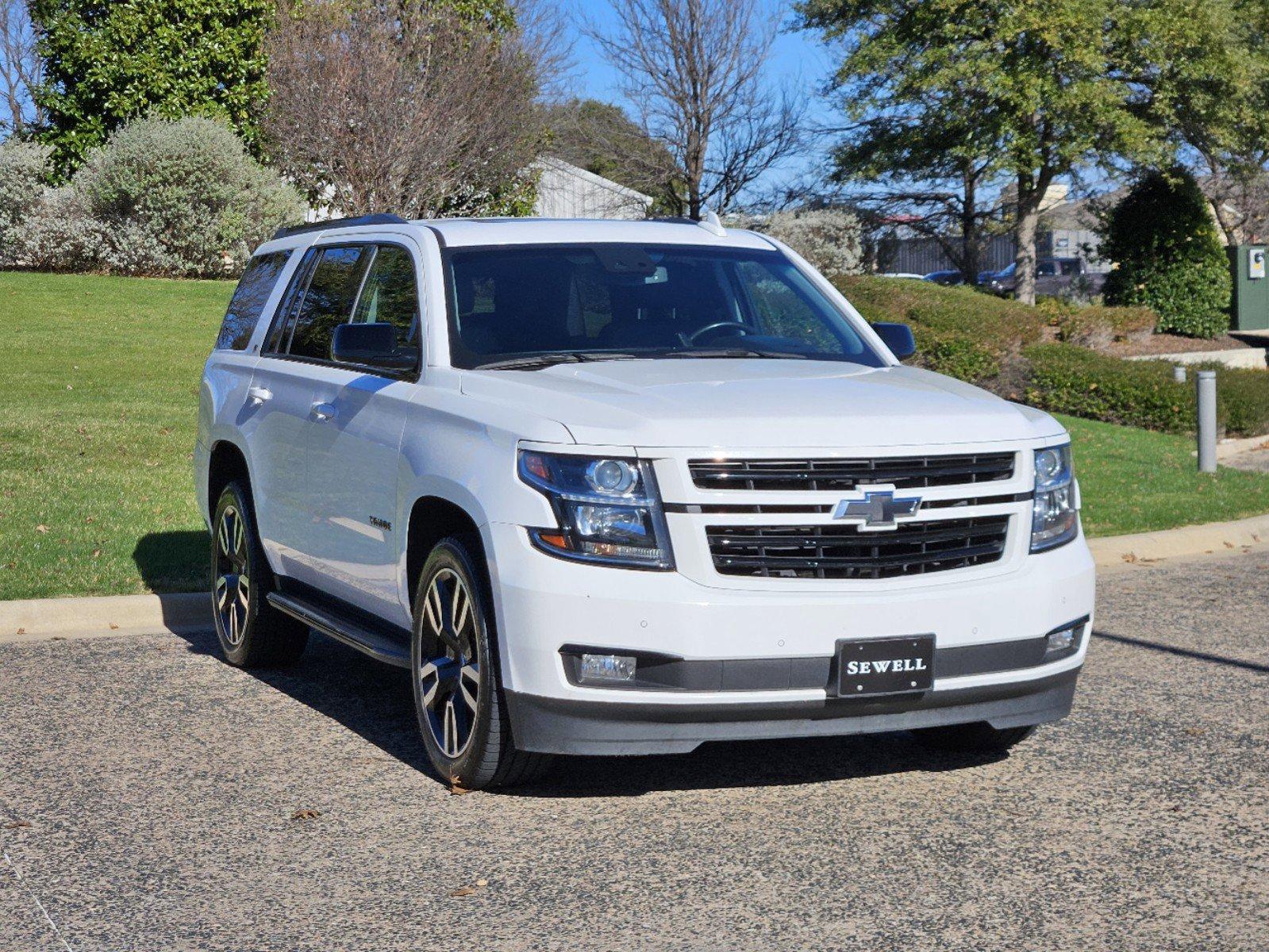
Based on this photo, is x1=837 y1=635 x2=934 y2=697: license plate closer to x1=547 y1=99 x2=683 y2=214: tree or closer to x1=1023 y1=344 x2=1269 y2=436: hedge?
x1=1023 y1=344 x2=1269 y2=436: hedge

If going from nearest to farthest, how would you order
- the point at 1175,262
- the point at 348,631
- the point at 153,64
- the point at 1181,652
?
the point at 348,631, the point at 1181,652, the point at 1175,262, the point at 153,64

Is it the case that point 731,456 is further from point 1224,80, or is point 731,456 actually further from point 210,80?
point 210,80

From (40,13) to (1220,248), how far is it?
24.8 meters

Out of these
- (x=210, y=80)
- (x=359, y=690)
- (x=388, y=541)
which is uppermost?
(x=210, y=80)

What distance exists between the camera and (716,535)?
5.03 metres

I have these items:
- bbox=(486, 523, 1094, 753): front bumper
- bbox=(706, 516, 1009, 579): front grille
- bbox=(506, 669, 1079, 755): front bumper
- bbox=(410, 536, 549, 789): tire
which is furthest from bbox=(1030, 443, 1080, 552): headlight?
bbox=(410, 536, 549, 789): tire

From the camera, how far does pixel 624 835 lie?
17.3 feet

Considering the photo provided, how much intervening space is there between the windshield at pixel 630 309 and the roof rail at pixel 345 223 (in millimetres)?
625

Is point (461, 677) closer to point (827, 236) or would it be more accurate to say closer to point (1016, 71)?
point (1016, 71)

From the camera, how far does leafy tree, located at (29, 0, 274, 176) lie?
33969 mm

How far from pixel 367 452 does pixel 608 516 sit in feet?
5.20

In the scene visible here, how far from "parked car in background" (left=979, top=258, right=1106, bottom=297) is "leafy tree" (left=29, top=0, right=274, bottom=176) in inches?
624

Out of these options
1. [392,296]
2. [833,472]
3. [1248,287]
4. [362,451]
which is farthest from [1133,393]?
[833,472]

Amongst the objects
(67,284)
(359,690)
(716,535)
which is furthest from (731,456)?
(67,284)
